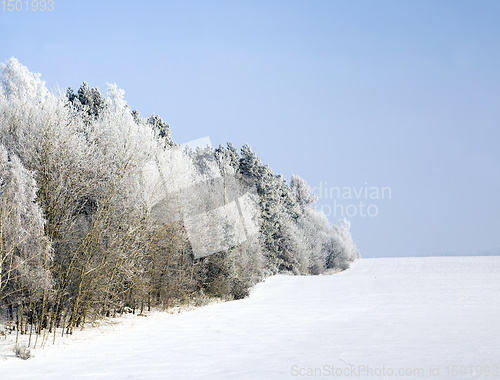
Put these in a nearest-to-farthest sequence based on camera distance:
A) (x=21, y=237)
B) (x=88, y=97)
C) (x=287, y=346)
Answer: (x=287, y=346), (x=21, y=237), (x=88, y=97)

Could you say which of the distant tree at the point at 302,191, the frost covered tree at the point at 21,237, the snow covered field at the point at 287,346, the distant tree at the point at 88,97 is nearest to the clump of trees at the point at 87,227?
the frost covered tree at the point at 21,237

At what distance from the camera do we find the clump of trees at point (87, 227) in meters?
10.5

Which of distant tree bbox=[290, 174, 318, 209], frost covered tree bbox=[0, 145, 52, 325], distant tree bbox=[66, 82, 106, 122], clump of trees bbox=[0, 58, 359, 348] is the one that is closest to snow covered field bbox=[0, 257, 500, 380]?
clump of trees bbox=[0, 58, 359, 348]

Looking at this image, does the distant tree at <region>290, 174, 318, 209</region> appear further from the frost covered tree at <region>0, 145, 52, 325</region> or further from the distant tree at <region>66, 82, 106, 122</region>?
the frost covered tree at <region>0, 145, 52, 325</region>

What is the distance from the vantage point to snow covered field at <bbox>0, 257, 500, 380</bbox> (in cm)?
700

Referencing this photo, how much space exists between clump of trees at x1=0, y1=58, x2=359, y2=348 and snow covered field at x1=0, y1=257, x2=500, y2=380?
155cm

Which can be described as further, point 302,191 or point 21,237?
point 302,191

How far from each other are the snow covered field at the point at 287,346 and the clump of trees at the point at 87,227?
5.09ft

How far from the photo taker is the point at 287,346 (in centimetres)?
946

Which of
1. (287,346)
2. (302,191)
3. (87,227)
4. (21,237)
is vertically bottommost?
(287,346)

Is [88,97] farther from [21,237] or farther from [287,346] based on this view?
[287,346]

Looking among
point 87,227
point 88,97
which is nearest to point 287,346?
point 87,227

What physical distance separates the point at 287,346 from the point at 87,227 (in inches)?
316

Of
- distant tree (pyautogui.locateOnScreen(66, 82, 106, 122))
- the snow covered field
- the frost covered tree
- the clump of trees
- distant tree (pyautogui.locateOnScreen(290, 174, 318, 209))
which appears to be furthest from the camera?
distant tree (pyautogui.locateOnScreen(290, 174, 318, 209))
